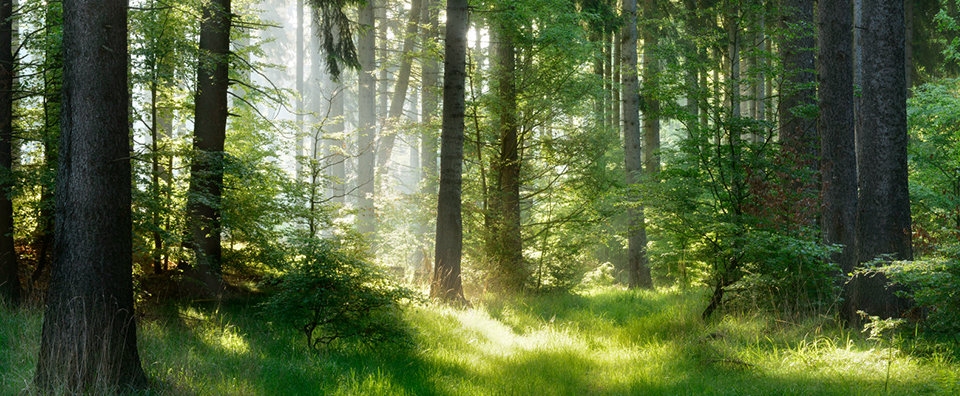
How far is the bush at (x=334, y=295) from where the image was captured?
5723 mm

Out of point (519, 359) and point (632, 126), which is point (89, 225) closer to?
point (519, 359)

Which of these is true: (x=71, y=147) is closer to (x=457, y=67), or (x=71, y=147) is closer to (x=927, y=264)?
(x=457, y=67)

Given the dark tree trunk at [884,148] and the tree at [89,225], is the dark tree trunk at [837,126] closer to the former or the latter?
the dark tree trunk at [884,148]

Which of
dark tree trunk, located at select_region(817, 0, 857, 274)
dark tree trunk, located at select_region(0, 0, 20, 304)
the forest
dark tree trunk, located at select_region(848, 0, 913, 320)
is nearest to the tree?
the forest

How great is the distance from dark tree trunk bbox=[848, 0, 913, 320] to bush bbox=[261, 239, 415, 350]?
5.51 metres

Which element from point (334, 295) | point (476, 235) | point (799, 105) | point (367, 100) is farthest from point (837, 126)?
point (367, 100)

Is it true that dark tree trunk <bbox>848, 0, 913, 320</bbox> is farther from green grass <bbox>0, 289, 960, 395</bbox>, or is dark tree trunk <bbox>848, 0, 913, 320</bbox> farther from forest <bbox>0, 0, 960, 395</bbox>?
green grass <bbox>0, 289, 960, 395</bbox>

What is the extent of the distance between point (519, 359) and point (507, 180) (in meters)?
6.20

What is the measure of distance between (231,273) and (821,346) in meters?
8.74

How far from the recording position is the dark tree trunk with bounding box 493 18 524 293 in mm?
11633

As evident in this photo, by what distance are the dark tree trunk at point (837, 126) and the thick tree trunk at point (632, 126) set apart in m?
5.27

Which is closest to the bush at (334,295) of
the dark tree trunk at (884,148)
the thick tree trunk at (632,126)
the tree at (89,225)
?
the tree at (89,225)

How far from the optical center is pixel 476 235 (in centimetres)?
1177

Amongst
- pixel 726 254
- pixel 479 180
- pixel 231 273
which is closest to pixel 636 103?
pixel 479 180
